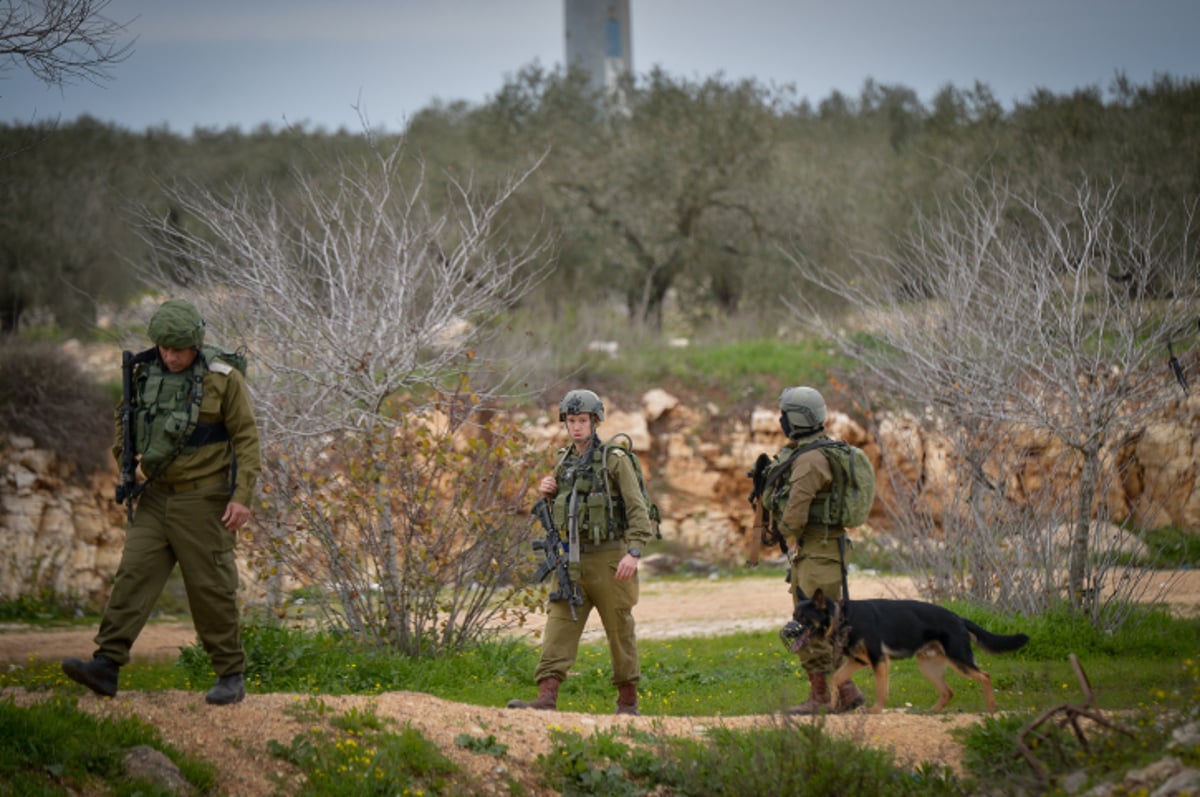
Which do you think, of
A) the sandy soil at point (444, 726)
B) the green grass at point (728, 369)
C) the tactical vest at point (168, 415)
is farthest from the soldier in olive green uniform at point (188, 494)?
the green grass at point (728, 369)

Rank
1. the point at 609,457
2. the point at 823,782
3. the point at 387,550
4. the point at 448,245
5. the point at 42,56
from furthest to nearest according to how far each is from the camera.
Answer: the point at 448,245
the point at 387,550
the point at 609,457
the point at 42,56
the point at 823,782

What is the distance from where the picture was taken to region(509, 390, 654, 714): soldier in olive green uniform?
23.3 feet

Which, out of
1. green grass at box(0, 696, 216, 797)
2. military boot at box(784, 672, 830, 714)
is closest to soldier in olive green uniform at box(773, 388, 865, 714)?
military boot at box(784, 672, 830, 714)

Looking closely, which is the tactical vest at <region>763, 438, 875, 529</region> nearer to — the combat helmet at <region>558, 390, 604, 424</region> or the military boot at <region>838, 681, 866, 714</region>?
the military boot at <region>838, 681, 866, 714</region>

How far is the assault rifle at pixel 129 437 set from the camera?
5.81 metres

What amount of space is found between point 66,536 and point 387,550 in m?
10.7

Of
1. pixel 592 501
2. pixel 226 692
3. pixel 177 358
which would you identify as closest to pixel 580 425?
pixel 592 501

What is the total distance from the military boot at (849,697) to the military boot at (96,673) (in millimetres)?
4158

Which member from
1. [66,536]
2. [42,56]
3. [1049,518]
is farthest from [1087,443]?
[66,536]

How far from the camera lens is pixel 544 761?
5.93 meters

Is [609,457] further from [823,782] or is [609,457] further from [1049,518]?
[1049,518]

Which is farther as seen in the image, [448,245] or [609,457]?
[448,245]

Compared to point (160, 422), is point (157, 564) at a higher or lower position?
lower

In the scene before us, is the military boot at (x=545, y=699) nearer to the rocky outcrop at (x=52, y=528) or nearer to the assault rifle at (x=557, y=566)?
the assault rifle at (x=557, y=566)
